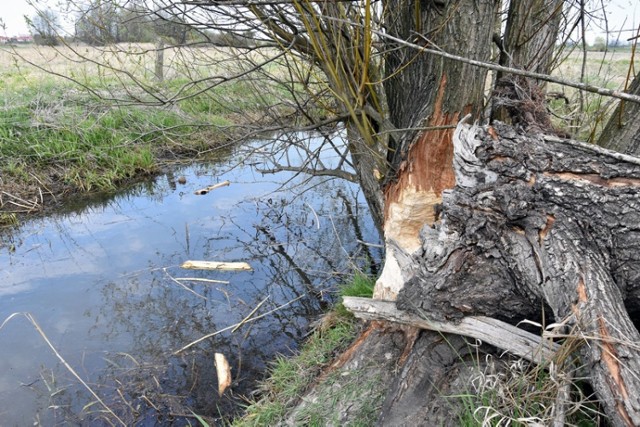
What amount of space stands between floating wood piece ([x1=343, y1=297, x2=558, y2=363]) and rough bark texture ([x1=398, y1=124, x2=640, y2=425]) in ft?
0.17

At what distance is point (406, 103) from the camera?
2994mm

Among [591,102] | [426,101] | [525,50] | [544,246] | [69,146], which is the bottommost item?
[69,146]

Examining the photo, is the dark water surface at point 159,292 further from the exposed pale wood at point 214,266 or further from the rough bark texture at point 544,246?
the rough bark texture at point 544,246

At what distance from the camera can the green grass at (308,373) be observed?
92.0 inches

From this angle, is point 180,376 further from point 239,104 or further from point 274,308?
point 239,104

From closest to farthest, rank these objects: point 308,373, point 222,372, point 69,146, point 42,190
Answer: point 308,373 < point 222,372 < point 42,190 < point 69,146

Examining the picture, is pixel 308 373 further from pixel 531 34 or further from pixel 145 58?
pixel 145 58

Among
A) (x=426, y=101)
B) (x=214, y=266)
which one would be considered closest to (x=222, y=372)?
(x=214, y=266)

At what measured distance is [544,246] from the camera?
180 centimetres

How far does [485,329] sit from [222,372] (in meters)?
1.94

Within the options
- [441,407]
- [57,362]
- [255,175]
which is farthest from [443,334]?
[255,175]

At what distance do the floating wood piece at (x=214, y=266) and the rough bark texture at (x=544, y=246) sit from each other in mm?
2534

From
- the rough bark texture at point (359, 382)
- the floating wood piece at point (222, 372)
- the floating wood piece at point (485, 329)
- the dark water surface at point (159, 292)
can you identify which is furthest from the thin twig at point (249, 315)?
the floating wood piece at point (485, 329)

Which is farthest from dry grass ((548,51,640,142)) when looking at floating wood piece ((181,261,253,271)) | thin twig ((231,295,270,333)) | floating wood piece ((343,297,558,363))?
floating wood piece ((181,261,253,271))
